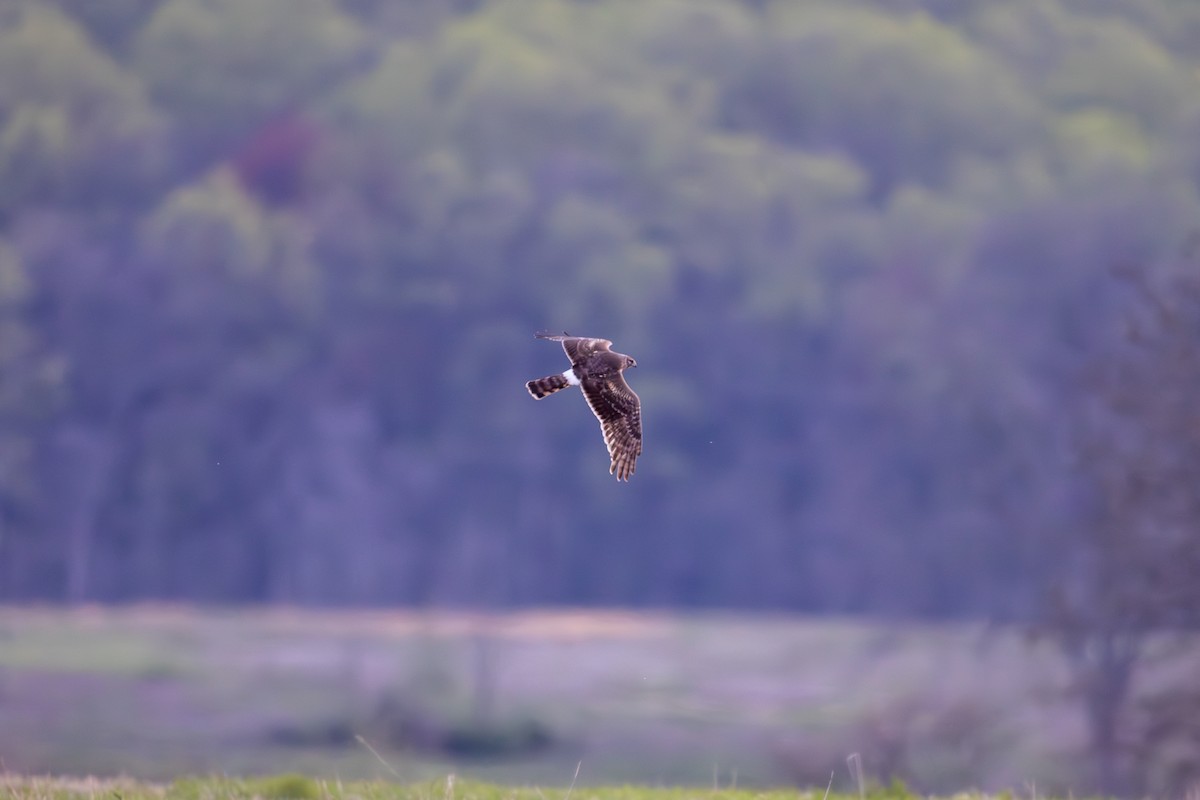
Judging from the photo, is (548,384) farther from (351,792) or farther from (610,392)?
(351,792)

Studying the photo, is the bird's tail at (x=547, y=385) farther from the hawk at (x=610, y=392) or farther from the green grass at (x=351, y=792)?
the green grass at (x=351, y=792)

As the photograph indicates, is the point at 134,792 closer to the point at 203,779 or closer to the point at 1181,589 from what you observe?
the point at 203,779

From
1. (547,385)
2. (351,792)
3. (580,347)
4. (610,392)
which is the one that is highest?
(580,347)

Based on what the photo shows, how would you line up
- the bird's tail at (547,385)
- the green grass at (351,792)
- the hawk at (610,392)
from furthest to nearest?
1. the hawk at (610,392)
2. the bird's tail at (547,385)
3. the green grass at (351,792)

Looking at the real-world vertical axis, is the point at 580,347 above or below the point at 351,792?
above

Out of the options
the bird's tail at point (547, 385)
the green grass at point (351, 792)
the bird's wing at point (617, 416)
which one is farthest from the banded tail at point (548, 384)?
the green grass at point (351, 792)

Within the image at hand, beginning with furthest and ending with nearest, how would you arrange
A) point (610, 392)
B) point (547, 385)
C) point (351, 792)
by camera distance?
point (610, 392), point (547, 385), point (351, 792)

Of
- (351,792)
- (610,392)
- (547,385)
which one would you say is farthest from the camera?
(610,392)

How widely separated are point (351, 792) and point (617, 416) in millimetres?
4819

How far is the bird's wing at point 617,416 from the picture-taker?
15328 mm

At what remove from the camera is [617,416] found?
51.0ft

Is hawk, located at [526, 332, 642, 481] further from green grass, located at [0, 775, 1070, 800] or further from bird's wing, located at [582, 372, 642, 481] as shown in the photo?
green grass, located at [0, 775, 1070, 800]

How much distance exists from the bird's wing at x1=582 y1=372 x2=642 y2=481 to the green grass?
3394 millimetres

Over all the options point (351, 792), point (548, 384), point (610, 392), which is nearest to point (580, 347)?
point (610, 392)
